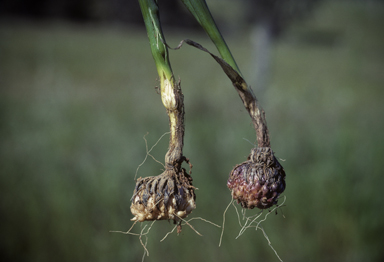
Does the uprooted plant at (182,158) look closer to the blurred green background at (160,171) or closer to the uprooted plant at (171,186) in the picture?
the uprooted plant at (171,186)

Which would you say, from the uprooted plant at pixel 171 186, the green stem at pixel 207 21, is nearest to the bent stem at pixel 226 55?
the green stem at pixel 207 21

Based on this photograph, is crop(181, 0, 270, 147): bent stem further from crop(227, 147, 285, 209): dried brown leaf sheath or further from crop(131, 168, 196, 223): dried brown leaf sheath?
crop(131, 168, 196, 223): dried brown leaf sheath

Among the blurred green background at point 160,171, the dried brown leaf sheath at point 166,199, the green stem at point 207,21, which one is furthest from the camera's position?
the blurred green background at point 160,171

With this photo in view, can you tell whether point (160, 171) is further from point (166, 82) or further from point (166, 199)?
point (166, 82)

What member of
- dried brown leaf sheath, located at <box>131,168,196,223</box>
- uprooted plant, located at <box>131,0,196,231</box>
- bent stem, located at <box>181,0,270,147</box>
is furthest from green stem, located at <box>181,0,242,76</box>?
dried brown leaf sheath, located at <box>131,168,196,223</box>

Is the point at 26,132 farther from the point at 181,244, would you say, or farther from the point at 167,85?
the point at 167,85

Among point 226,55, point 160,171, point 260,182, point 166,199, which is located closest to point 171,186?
point 166,199

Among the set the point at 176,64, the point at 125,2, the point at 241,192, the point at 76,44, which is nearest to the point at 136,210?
the point at 241,192
